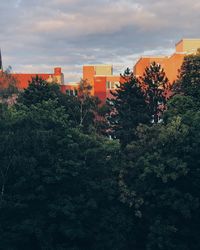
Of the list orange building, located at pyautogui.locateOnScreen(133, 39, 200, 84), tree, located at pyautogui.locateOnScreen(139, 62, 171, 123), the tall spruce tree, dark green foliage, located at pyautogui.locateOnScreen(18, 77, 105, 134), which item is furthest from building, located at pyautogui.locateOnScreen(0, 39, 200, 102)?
the tall spruce tree

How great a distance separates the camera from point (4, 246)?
122 ft

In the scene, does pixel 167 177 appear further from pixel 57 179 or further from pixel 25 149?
pixel 25 149

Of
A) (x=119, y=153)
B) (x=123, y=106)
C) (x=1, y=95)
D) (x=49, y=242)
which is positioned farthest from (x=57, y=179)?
(x=1, y=95)

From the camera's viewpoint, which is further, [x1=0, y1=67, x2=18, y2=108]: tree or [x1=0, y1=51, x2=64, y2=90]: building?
[x1=0, y1=51, x2=64, y2=90]: building

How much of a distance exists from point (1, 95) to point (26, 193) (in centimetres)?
2586

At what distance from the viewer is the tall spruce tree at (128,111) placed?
51.5 m

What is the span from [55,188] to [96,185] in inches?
134

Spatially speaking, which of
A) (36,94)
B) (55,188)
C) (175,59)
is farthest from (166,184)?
(175,59)

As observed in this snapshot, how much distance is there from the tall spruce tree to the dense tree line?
611cm

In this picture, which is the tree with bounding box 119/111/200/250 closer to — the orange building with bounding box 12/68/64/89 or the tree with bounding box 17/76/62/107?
the tree with bounding box 17/76/62/107

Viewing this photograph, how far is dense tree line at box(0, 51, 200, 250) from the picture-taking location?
1513 inches

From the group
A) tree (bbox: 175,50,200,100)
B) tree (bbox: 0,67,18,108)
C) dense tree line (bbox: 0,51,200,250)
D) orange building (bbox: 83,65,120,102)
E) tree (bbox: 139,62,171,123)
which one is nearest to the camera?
dense tree line (bbox: 0,51,200,250)

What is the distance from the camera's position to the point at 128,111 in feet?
174

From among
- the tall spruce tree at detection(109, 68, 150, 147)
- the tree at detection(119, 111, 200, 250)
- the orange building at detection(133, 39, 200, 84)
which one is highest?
the orange building at detection(133, 39, 200, 84)
